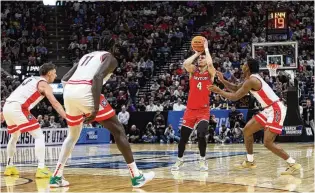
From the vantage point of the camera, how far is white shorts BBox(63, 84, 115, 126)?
6.42 m

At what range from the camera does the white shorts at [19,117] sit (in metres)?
8.50

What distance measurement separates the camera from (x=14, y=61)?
26.6 metres

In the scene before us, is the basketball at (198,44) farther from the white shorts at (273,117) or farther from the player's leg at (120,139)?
the player's leg at (120,139)

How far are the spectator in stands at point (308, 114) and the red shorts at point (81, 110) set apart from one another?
45.1 ft

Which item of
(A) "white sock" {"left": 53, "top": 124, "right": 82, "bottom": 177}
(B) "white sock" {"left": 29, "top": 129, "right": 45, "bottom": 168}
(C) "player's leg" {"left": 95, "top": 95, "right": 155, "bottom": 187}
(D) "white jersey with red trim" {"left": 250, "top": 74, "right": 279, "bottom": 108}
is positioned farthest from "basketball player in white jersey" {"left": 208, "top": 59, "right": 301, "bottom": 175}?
(B) "white sock" {"left": 29, "top": 129, "right": 45, "bottom": 168}

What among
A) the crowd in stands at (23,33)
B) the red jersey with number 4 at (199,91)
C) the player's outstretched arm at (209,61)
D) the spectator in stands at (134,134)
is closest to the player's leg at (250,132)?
the red jersey with number 4 at (199,91)

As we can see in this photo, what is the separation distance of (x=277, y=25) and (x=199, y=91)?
12063mm

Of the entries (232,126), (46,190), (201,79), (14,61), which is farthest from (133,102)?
(46,190)

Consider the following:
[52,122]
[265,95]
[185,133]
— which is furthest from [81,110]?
[52,122]

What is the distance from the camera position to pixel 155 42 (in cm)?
2716

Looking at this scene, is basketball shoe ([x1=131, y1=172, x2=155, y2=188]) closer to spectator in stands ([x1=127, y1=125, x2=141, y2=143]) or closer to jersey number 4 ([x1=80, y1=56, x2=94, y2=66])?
jersey number 4 ([x1=80, y1=56, x2=94, y2=66])

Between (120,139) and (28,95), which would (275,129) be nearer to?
(120,139)

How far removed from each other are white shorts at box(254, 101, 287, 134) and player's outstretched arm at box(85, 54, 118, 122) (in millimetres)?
3220

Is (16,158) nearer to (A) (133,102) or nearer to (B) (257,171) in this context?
(B) (257,171)
